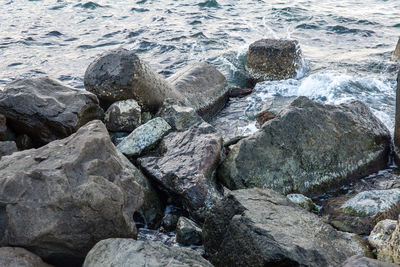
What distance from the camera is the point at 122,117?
5801mm

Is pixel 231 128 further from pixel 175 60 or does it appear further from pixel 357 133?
pixel 175 60

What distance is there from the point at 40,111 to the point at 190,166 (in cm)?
190

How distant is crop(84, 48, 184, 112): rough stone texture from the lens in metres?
6.07

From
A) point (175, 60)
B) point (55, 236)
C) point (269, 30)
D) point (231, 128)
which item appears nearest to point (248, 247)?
point (55, 236)

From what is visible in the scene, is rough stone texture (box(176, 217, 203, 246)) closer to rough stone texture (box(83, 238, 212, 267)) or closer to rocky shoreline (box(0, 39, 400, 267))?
rocky shoreline (box(0, 39, 400, 267))

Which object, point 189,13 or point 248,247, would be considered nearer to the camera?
point 248,247

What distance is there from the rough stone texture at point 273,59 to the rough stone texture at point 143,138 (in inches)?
167

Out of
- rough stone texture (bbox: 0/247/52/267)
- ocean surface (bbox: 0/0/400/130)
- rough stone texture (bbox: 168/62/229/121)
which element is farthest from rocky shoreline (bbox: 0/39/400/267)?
ocean surface (bbox: 0/0/400/130)

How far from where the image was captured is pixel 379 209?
13.9 ft

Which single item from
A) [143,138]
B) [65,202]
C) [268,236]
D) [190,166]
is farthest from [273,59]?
[65,202]

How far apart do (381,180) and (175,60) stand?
646 centimetres

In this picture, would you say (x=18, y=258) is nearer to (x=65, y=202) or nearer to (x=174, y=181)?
(x=65, y=202)

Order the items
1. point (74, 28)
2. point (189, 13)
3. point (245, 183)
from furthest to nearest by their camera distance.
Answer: point (189, 13) < point (74, 28) < point (245, 183)

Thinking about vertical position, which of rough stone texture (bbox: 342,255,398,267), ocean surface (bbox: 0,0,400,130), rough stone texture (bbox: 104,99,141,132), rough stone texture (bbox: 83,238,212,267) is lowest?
ocean surface (bbox: 0,0,400,130)
